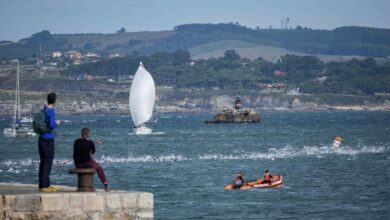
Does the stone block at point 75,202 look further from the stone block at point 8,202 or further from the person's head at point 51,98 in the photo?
the person's head at point 51,98

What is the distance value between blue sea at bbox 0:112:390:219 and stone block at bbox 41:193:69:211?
21379 mm

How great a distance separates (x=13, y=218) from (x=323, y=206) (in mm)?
27333

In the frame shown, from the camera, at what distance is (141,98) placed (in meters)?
132

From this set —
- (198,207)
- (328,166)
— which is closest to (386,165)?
(328,166)

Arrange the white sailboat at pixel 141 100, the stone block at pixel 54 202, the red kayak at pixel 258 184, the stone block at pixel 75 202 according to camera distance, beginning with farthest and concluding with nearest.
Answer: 1. the white sailboat at pixel 141 100
2. the red kayak at pixel 258 184
3. the stone block at pixel 75 202
4. the stone block at pixel 54 202

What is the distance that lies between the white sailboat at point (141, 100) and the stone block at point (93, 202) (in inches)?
4280

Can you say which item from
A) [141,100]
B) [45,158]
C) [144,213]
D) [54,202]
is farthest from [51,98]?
[141,100]

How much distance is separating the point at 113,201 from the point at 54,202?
43.7 inches

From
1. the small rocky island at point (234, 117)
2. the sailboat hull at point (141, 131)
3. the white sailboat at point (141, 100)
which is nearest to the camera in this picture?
the white sailboat at point (141, 100)

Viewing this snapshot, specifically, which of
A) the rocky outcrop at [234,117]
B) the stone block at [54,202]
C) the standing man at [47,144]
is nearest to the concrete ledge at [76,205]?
the stone block at [54,202]

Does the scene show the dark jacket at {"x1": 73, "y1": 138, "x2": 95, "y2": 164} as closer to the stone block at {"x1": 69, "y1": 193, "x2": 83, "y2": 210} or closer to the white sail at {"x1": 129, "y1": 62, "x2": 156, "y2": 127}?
the stone block at {"x1": 69, "y1": 193, "x2": 83, "y2": 210}

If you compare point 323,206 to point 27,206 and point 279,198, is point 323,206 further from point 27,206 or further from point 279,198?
point 27,206

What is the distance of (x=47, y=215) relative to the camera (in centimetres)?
2323

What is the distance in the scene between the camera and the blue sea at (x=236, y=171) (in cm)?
4844
